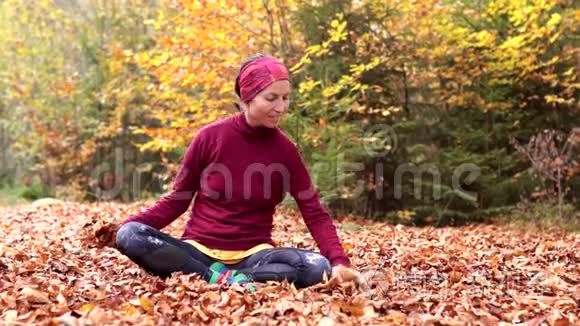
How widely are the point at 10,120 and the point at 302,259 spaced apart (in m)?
17.6

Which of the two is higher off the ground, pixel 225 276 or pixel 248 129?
pixel 248 129

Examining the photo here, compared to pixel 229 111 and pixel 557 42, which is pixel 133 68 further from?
pixel 557 42

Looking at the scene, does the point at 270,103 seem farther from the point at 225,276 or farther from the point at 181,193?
the point at 225,276

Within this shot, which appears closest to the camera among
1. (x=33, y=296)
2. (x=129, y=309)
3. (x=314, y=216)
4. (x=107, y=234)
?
(x=129, y=309)

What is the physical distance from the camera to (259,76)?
11.8 feet

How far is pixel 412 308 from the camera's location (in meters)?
3.16

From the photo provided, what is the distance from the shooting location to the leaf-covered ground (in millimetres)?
2863

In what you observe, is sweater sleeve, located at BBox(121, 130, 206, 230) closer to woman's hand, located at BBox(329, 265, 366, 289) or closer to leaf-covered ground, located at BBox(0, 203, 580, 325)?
leaf-covered ground, located at BBox(0, 203, 580, 325)

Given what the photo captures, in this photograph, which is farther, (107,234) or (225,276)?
(107,234)

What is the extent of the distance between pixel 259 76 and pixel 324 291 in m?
1.21

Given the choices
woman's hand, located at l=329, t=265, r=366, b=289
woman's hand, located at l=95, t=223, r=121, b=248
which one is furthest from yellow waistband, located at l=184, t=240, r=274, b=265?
woman's hand, located at l=95, t=223, r=121, b=248

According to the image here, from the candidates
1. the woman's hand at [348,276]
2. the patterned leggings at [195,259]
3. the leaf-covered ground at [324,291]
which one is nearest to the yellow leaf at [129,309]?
the leaf-covered ground at [324,291]

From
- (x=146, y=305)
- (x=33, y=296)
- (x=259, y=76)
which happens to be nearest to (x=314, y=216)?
(x=259, y=76)

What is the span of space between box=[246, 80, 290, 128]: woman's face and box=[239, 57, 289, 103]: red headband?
25 millimetres
